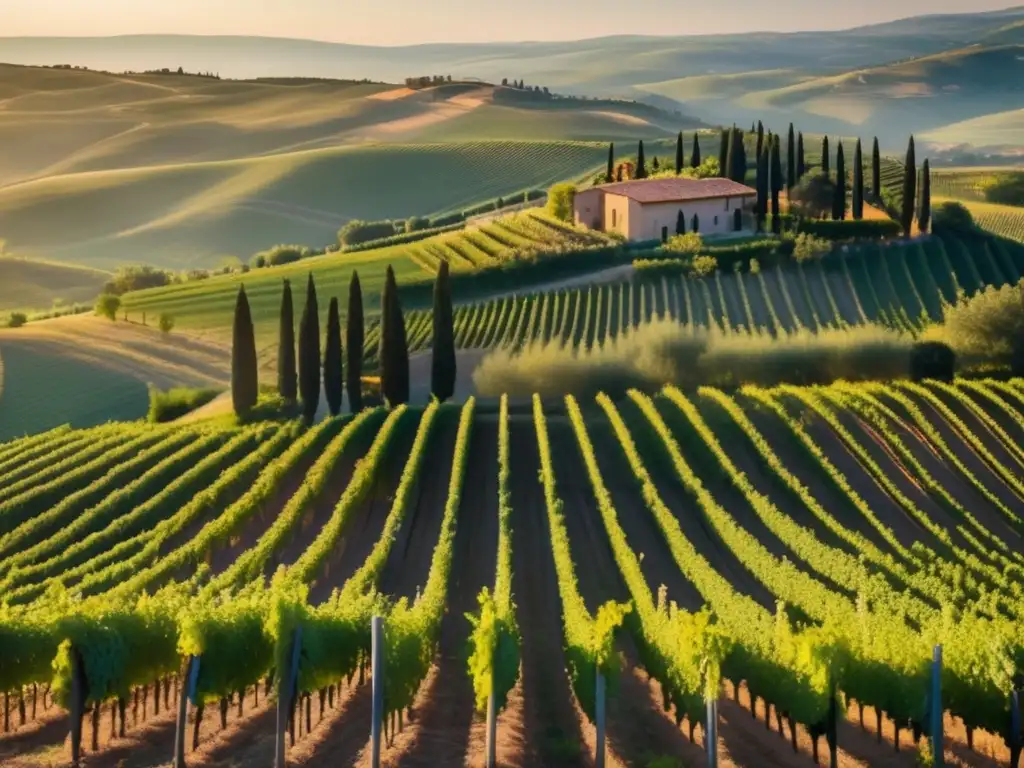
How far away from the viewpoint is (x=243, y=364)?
4541 cm

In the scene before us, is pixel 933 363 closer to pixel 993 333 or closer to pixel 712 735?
pixel 993 333

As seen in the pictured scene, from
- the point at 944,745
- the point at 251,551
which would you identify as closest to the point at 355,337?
the point at 251,551

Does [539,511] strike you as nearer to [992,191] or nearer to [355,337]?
[355,337]

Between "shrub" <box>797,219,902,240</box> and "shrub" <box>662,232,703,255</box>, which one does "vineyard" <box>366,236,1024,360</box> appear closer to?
"shrub" <box>797,219,902,240</box>

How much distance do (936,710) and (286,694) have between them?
9.15 metres

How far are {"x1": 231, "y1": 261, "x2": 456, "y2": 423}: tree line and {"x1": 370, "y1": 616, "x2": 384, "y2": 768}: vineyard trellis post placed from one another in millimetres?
28110

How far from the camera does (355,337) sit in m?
45.9

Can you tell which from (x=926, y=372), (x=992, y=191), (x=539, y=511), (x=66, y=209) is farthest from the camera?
(x=66, y=209)

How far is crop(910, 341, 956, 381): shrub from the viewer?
4456cm

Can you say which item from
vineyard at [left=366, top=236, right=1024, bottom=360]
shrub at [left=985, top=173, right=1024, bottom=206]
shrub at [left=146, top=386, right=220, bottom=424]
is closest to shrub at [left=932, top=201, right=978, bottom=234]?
vineyard at [left=366, top=236, right=1024, bottom=360]


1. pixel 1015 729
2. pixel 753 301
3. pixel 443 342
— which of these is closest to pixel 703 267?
pixel 753 301

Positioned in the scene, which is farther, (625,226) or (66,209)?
(66,209)

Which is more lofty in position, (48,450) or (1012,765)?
(1012,765)

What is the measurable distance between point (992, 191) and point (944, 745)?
100507 millimetres
